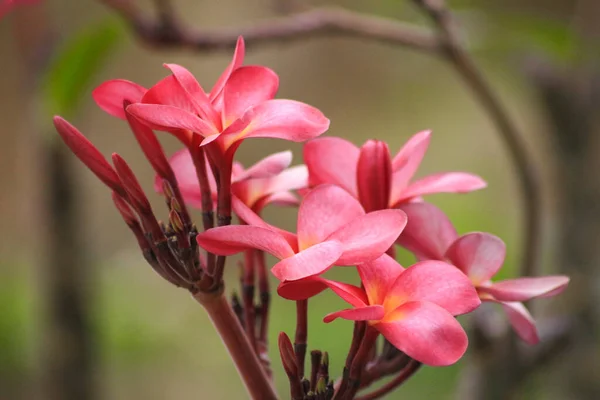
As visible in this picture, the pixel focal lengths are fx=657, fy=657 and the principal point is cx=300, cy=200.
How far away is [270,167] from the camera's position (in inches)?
10.0

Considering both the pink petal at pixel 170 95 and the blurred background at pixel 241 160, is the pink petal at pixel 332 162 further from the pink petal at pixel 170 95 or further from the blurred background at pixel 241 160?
the blurred background at pixel 241 160

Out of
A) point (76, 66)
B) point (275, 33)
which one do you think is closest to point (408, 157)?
point (275, 33)

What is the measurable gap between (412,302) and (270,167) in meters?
0.08

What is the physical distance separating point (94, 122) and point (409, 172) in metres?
1.93

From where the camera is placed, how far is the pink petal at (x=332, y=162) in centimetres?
27

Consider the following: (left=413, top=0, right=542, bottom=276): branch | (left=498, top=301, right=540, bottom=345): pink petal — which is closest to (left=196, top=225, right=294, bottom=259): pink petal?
(left=498, top=301, right=540, bottom=345): pink petal

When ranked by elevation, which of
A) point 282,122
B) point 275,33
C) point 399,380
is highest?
point 275,33

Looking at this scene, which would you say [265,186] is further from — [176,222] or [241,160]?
[241,160]

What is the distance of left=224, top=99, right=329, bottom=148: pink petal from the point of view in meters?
0.23

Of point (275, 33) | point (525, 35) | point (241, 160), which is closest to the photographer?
point (275, 33)

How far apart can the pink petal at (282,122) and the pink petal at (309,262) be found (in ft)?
0.13

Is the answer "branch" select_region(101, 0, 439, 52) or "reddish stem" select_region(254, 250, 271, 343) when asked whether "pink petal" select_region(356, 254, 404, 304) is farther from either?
"branch" select_region(101, 0, 439, 52)

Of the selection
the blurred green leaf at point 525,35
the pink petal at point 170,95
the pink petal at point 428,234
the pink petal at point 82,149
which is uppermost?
the blurred green leaf at point 525,35

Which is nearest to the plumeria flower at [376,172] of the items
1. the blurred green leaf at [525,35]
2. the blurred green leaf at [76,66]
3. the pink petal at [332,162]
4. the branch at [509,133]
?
the pink petal at [332,162]
